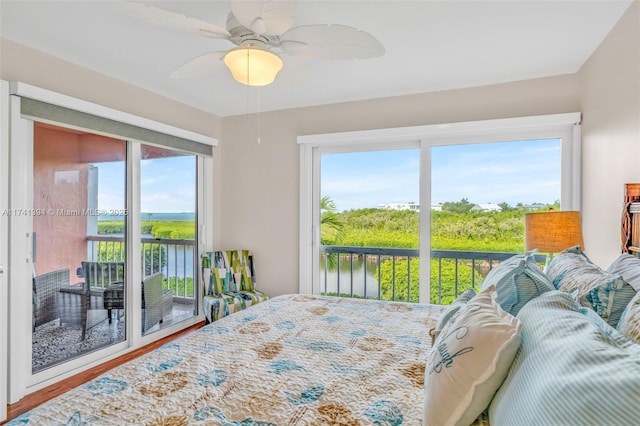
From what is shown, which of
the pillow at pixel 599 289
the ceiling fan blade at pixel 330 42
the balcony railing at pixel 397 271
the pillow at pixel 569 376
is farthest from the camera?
the balcony railing at pixel 397 271

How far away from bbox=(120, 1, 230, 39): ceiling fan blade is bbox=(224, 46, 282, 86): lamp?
0.40ft

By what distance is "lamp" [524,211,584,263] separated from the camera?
223 cm

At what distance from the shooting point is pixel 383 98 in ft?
11.2

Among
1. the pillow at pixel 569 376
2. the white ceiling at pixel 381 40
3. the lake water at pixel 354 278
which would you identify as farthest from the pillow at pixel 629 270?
the lake water at pixel 354 278

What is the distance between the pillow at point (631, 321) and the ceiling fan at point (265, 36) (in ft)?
4.54

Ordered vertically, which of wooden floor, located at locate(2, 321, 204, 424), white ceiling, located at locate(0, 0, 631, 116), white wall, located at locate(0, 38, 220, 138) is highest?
white ceiling, located at locate(0, 0, 631, 116)

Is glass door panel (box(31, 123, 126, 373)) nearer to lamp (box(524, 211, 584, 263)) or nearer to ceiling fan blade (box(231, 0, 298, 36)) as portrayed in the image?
ceiling fan blade (box(231, 0, 298, 36))

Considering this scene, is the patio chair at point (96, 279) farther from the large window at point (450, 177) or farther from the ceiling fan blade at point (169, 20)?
the ceiling fan blade at point (169, 20)

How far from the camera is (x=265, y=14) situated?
4.97 ft

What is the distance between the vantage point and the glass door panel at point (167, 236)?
3.38 meters

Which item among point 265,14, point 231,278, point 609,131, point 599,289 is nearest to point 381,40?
point 265,14

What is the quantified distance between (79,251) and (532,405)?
3189 millimetres

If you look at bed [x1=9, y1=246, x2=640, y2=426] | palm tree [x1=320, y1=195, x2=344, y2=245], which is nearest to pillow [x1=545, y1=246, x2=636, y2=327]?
bed [x1=9, y1=246, x2=640, y2=426]

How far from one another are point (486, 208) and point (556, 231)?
0.96 m
